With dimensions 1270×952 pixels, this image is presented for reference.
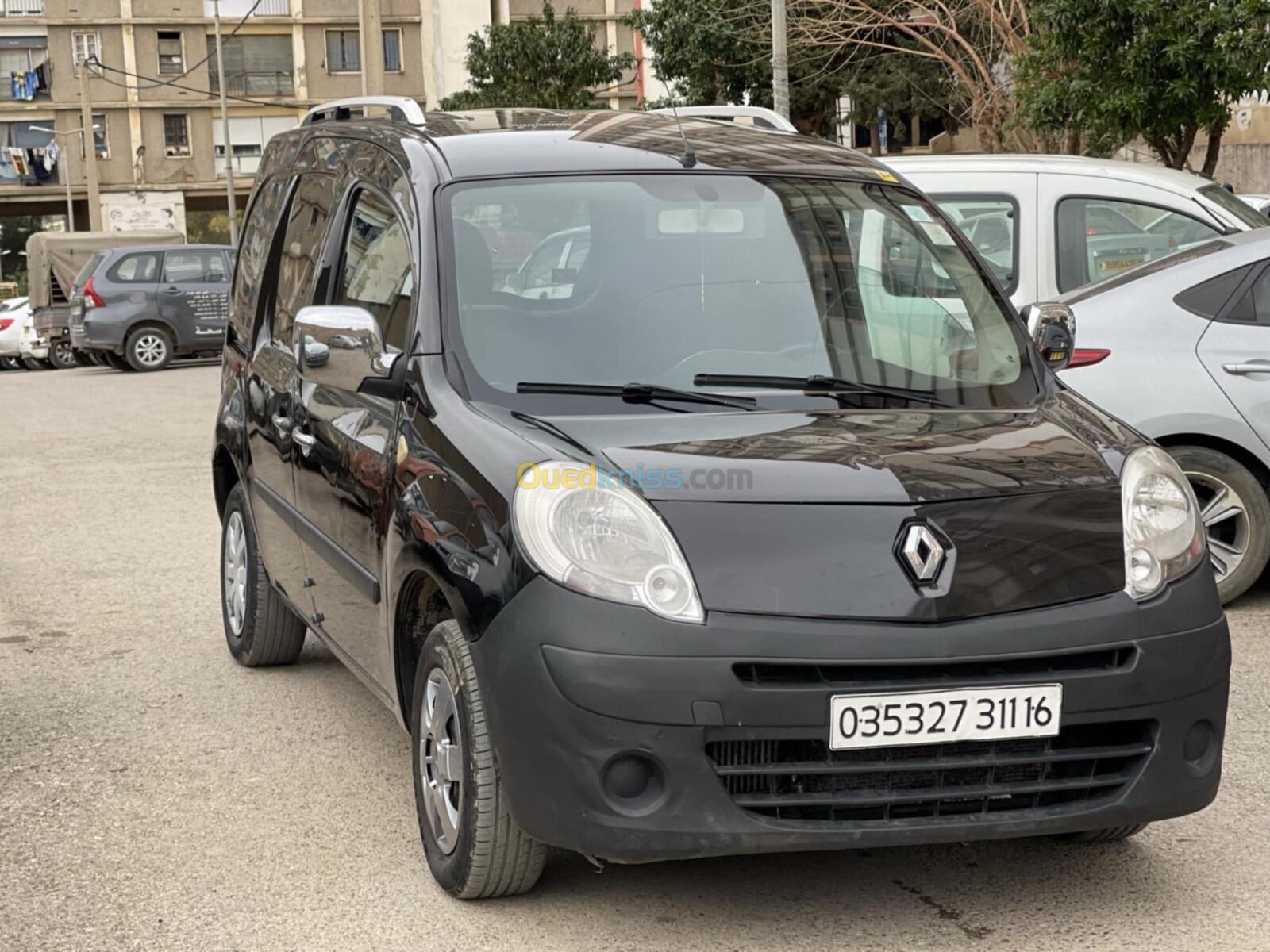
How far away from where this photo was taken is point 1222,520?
698 cm

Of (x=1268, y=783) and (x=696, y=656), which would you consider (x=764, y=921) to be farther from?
(x=1268, y=783)

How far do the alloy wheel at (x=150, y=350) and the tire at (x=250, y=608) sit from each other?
19.5m

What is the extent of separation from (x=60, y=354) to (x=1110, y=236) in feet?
82.7

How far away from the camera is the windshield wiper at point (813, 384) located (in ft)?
14.5

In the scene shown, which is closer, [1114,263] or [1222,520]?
[1222,520]

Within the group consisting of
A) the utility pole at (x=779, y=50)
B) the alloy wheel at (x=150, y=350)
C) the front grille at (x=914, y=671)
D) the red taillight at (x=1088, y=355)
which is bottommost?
the alloy wheel at (x=150, y=350)

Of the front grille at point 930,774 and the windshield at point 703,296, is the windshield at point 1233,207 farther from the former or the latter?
the front grille at point 930,774

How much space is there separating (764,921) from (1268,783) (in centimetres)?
172

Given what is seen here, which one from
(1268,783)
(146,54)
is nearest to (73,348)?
(1268,783)

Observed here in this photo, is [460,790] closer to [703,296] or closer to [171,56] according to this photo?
[703,296]

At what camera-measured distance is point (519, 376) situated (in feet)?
14.3

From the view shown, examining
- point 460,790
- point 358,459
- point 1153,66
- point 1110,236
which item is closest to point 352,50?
point 1153,66

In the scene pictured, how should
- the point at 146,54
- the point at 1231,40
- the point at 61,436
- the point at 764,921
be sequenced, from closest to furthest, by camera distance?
the point at 764,921 → the point at 1231,40 → the point at 61,436 → the point at 146,54

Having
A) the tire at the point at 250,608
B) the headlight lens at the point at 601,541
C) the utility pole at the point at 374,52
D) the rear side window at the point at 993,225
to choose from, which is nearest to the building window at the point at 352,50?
the utility pole at the point at 374,52
